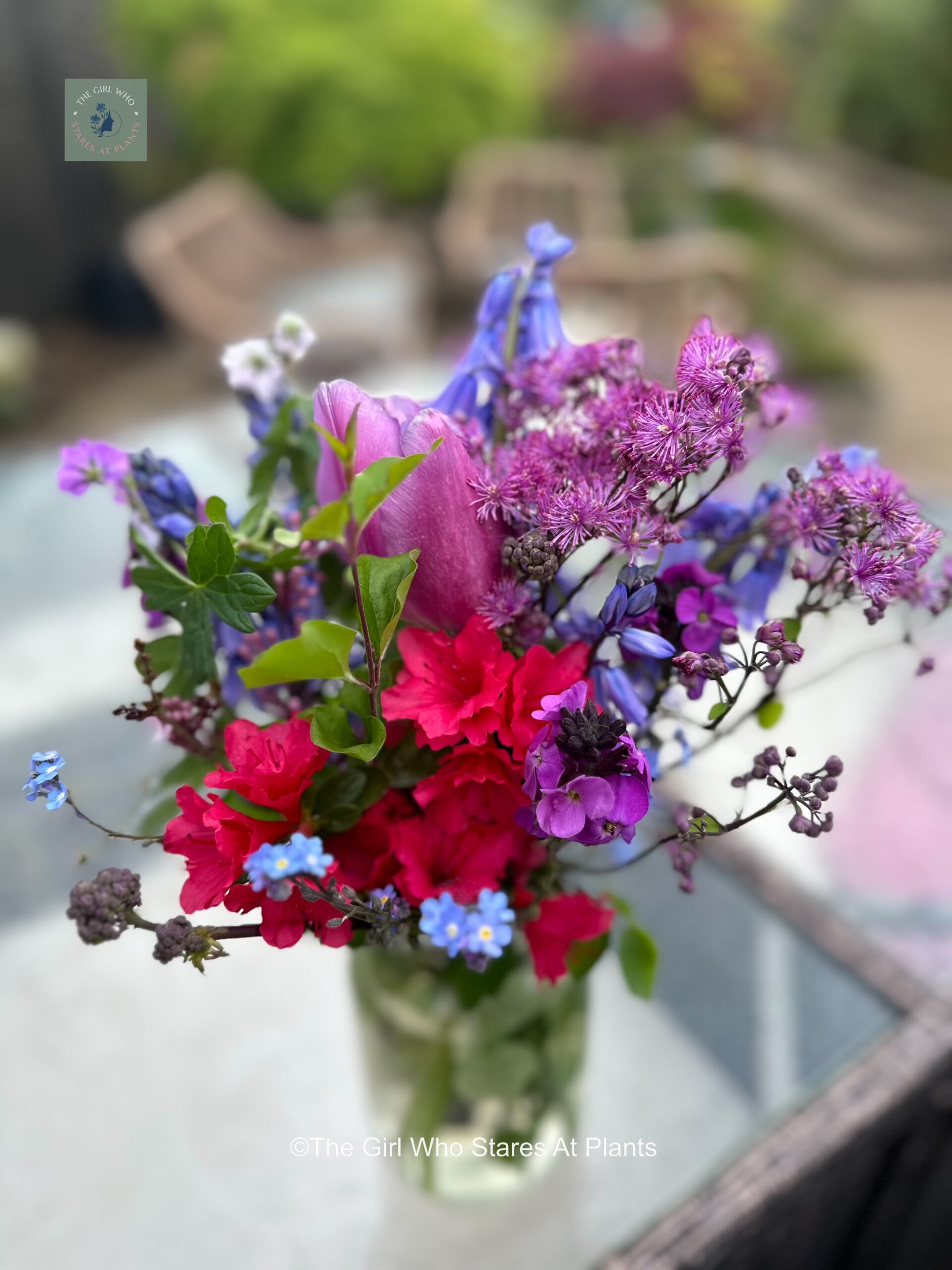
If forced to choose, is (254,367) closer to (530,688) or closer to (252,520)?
(252,520)

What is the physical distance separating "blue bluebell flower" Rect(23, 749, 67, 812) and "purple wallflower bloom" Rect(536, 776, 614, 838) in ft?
0.57

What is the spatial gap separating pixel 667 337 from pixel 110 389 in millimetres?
2294

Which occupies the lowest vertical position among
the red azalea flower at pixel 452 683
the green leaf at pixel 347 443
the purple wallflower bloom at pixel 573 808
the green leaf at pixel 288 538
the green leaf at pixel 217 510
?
the purple wallflower bloom at pixel 573 808

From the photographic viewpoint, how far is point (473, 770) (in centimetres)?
37

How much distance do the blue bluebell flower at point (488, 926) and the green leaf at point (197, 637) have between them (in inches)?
6.4

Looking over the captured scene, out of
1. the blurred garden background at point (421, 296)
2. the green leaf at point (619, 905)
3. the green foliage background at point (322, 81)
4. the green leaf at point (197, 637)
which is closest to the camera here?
the green leaf at point (197, 637)

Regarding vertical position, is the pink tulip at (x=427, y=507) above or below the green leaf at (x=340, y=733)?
above

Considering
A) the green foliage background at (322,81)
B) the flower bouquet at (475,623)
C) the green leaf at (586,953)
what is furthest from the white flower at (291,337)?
the green foliage background at (322,81)

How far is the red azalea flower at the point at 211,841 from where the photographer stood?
0.36 meters

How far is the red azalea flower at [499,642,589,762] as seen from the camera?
362 mm

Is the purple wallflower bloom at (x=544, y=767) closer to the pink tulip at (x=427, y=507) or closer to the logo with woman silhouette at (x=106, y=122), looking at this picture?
the pink tulip at (x=427, y=507)

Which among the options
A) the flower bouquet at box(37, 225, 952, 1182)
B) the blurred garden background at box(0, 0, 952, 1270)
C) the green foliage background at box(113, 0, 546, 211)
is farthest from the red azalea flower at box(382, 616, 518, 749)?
the green foliage background at box(113, 0, 546, 211)

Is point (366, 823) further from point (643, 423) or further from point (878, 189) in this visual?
point (878, 189)

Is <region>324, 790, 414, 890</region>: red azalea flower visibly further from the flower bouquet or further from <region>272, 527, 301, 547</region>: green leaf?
<region>272, 527, 301, 547</region>: green leaf
